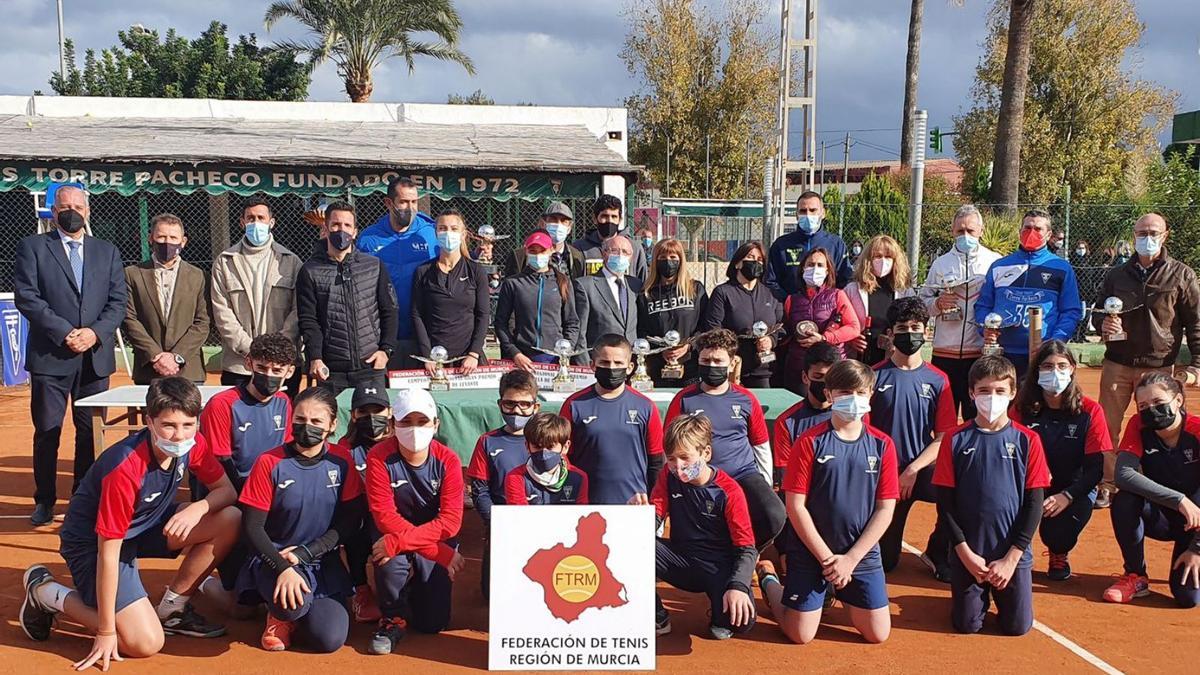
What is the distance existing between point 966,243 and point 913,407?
1.88 m

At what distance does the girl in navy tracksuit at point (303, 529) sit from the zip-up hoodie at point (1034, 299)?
449cm

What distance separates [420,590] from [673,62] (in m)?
28.6

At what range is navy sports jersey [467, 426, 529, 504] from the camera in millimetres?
5223

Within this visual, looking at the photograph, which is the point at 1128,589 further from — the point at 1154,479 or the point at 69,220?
the point at 69,220

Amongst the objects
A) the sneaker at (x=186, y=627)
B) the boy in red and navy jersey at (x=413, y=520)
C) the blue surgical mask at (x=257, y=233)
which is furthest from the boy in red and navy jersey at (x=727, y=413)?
the blue surgical mask at (x=257, y=233)

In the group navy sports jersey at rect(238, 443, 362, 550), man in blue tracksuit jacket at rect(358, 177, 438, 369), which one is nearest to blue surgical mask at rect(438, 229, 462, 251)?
man in blue tracksuit jacket at rect(358, 177, 438, 369)

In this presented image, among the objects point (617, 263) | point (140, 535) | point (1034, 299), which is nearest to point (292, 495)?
point (140, 535)

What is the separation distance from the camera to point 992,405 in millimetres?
5047

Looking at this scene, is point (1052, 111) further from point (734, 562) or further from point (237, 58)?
point (734, 562)

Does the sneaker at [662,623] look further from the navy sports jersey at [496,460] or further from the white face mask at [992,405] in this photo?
the white face mask at [992,405]

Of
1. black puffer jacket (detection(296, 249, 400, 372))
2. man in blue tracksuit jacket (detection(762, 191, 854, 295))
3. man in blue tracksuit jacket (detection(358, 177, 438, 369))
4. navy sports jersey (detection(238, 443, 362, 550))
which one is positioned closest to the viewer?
navy sports jersey (detection(238, 443, 362, 550))

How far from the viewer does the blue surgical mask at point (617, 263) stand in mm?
7051

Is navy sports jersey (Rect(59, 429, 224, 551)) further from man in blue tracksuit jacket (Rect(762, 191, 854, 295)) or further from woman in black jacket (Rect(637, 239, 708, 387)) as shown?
man in blue tracksuit jacket (Rect(762, 191, 854, 295))

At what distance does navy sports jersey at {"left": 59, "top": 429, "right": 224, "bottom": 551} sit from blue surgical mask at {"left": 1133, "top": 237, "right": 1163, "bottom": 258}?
241 inches
